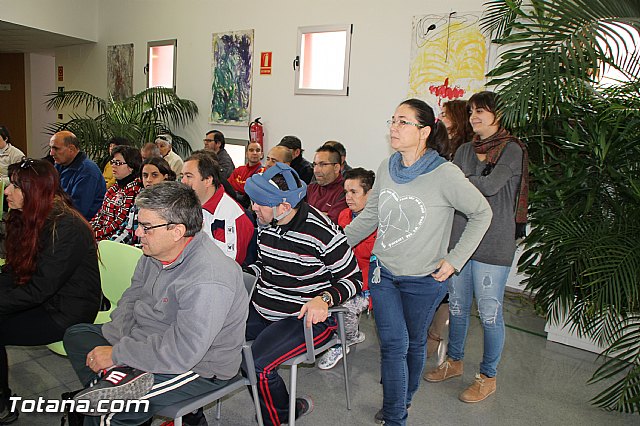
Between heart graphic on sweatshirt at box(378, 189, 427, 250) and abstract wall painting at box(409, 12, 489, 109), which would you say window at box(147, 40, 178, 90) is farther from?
heart graphic on sweatshirt at box(378, 189, 427, 250)

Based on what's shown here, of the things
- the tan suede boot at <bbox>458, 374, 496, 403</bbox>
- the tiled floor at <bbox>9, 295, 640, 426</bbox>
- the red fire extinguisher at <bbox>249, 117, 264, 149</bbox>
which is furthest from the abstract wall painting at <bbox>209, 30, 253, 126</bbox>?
the tan suede boot at <bbox>458, 374, 496, 403</bbox>

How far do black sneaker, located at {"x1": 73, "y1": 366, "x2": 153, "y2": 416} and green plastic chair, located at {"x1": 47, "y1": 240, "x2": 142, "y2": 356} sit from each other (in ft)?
2.28

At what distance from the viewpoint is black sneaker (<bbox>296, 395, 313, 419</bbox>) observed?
2590mm

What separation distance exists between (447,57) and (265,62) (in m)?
2.65

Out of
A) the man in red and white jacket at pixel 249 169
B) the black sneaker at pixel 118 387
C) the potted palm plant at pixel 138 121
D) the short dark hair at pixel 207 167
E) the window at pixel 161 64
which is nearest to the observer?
the black sneaker at pixel 118 387

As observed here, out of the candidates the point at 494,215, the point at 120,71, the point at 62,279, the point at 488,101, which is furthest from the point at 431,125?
the point at 120,71

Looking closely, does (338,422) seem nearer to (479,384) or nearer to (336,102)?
(479,384)

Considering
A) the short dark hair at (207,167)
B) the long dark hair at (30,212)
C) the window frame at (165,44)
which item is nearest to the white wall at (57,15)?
the window frame at (165,44)

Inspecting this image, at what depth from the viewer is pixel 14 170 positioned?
95.4 inches

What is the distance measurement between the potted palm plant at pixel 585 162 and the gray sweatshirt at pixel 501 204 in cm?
27

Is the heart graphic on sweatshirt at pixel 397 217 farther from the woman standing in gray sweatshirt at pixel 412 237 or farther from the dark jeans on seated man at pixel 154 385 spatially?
the dark jeans on seated man at pixel 154 385

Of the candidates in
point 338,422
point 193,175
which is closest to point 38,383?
point 193,175

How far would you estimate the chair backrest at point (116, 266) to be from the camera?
2.44 m

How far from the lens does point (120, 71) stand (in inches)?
361
